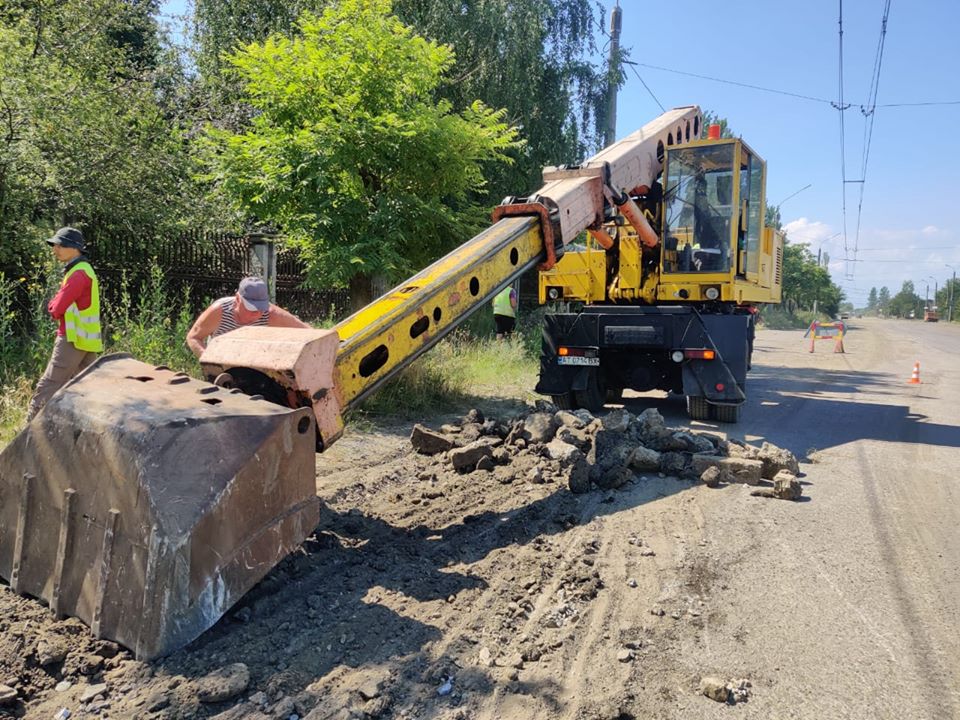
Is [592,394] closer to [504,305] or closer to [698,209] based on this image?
[698,209]

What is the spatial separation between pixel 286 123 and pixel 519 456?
5376 millimetres

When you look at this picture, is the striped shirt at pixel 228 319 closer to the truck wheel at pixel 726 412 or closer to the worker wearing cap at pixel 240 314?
the worker wearing cap at pixel 240 314

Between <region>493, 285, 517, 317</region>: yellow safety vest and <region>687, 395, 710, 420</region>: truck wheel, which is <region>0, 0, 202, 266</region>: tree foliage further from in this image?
<region>687, 395, 710, 420</region>: truck wheel

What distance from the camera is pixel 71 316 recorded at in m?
5.14

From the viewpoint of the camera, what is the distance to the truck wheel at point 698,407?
8312 millimetres

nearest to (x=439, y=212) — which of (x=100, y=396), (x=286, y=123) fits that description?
(x=286, y=123)

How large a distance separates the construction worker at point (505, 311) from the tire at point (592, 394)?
5247mm

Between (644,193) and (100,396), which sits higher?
(644,193)

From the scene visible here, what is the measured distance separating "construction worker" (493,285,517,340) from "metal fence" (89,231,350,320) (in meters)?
4.78

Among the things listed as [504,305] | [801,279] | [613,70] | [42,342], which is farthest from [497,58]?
[801,279]

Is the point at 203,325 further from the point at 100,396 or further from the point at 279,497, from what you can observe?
the point at 279,497

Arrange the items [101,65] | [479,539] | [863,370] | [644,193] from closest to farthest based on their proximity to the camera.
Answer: [479,539]
[644,193]
[101,65]
[863,370]

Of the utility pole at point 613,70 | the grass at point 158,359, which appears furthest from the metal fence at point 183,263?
the utility pole at point 613,70

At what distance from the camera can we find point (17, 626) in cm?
296
